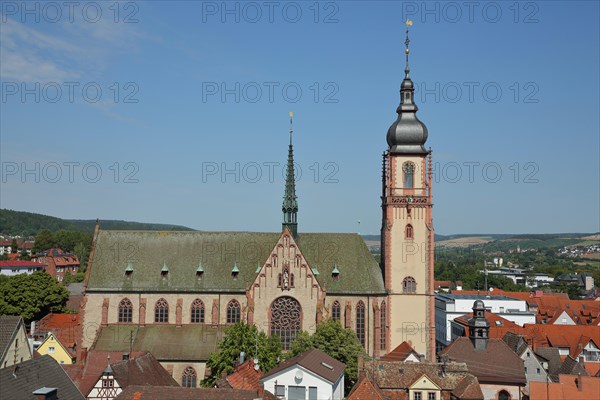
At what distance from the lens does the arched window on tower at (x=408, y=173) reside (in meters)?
73.8

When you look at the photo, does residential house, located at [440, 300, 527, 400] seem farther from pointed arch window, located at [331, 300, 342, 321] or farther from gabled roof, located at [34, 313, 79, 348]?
gabled roof, located at [34, 313, 79, 348]

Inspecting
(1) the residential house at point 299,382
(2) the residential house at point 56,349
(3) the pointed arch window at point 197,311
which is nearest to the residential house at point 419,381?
(1) the residential house at point 299,382

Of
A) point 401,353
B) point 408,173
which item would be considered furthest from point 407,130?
point 401,353

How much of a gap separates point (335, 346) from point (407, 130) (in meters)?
25.1

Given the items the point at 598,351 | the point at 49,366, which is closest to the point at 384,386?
the point at 49,366

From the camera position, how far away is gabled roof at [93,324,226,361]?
68.1 meters

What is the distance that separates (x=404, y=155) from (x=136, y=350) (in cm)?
3481

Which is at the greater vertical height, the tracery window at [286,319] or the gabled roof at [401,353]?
the tracery window at [286,319]

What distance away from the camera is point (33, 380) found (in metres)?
41.4

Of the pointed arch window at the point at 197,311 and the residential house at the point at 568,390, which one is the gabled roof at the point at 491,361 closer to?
the residential house at the point at 568,390

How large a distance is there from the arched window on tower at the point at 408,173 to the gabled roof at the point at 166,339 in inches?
993

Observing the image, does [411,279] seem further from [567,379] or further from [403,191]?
[567,379]

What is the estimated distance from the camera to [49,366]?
4450 centimetres

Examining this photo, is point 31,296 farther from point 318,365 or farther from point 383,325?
point 318,365
